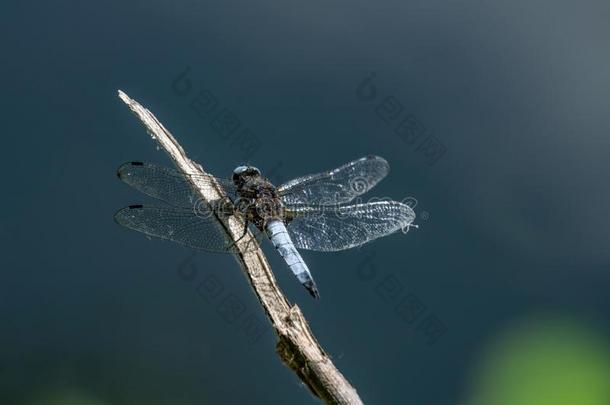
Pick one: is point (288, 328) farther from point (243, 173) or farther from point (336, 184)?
point (336, 184)

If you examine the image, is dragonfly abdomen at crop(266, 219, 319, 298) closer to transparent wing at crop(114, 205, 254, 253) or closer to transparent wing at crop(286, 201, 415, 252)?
transparent wing at crop(286, 201, 415, 252)

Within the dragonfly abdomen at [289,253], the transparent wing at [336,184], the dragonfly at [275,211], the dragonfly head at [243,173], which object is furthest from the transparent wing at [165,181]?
the transparent wing at [336,184]

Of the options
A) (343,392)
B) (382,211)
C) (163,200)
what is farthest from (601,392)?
(163,200)

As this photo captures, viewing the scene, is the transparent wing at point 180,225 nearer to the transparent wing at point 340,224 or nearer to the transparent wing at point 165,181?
the transparent wing at point 165,181

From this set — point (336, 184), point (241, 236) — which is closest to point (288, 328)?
point (241, 236)

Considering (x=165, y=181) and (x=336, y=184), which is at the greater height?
(x=165, y=181)

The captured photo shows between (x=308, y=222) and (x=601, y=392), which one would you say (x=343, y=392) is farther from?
(x=601, y=392)

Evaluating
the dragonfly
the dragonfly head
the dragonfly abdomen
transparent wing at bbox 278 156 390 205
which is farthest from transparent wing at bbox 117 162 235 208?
transparent wing at bbox 278 156 390 205
